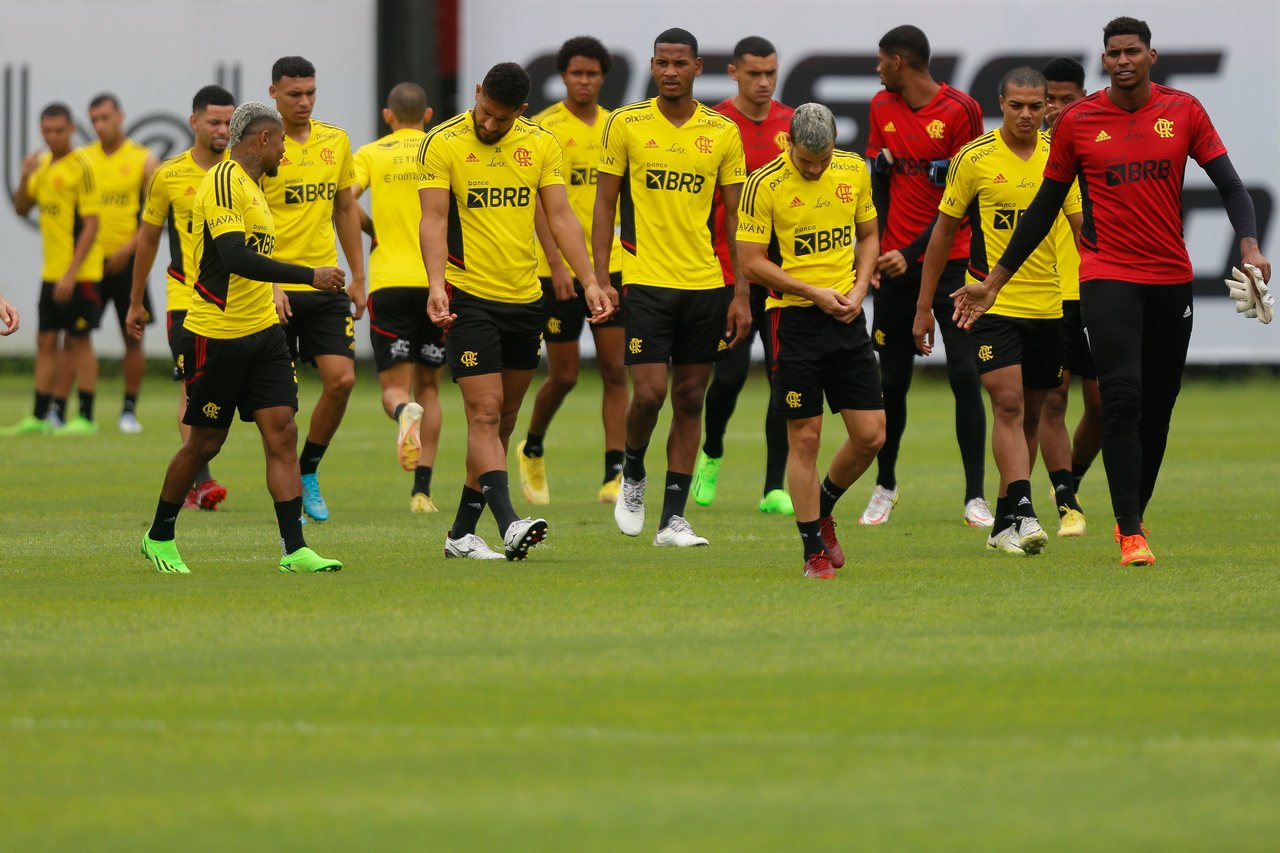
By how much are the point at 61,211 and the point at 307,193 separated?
8.62 metres

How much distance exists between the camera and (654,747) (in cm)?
569

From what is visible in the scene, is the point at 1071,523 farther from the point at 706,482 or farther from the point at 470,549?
the point at 470,549

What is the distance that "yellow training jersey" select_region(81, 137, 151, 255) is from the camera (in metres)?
19.5

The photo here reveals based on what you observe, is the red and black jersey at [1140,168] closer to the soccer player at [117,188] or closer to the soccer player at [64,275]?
the soccer player at [117,188]

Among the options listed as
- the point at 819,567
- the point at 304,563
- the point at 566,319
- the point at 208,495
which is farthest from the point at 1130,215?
the point at 208,495

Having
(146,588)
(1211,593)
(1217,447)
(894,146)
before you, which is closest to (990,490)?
(894,146)

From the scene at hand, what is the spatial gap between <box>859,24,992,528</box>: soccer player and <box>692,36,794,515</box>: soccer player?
592 millimetres

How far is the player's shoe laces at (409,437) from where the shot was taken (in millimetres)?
12133

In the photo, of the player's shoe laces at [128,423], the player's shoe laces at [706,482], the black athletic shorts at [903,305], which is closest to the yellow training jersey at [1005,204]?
the black athletic shorts at [903,305]

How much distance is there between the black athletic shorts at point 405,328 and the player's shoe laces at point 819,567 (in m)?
4.56

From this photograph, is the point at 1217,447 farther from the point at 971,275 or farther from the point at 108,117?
the point at 108,117

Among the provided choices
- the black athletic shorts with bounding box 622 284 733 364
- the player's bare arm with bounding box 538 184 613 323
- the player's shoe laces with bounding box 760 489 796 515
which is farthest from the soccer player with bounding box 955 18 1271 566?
the player's shoe laces with bounding box 760 489 796 515

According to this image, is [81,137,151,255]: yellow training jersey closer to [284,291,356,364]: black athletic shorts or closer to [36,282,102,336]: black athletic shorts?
[36,282,102,336]: black athletic shorts

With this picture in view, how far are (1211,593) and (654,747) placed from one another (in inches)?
141
